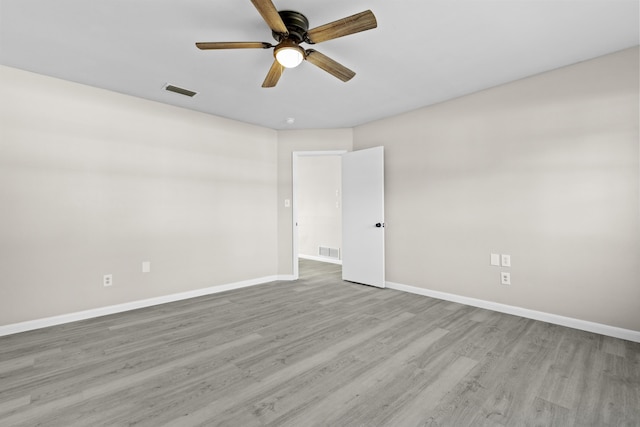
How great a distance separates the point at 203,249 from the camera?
405 cm

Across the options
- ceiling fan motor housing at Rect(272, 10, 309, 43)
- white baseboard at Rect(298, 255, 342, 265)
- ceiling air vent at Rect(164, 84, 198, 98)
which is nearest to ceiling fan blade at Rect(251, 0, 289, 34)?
ceiling fan motor housing at Rect(272, 10, 309, 43)

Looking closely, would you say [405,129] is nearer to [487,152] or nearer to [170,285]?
[487,152]

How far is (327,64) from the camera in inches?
91.0

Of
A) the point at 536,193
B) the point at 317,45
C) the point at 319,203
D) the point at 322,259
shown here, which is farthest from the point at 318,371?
the point at 319,203

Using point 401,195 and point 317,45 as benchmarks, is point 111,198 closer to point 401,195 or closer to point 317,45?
point 317,45

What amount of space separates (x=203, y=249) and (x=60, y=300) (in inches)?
59.5

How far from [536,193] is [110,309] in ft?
15.1

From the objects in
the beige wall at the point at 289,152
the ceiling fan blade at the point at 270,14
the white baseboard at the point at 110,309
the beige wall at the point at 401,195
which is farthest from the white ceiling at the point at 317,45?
the white baseboard at the point at 110,309

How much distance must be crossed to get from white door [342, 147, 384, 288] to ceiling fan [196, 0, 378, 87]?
85.1 inches

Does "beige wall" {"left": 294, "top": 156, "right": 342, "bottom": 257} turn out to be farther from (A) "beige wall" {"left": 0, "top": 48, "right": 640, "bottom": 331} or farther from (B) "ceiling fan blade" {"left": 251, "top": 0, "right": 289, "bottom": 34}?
(B) "ceiling fan blade" {"left": 251, "top": 0, "right": 289, "bottom": 34}

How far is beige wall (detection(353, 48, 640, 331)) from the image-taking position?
2.60 m

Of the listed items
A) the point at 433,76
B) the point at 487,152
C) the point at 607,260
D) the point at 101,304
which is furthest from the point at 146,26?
the point at 607,260

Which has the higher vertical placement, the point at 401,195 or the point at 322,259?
the point at 401,195

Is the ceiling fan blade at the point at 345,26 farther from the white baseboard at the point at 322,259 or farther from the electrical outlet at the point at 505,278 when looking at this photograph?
the white baseboard at the point at 322,259
